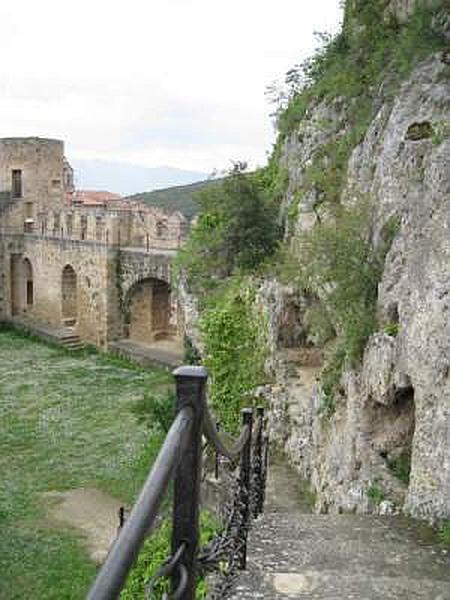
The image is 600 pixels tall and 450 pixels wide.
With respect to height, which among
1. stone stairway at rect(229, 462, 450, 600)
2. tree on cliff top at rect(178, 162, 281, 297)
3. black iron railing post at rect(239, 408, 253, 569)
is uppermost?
tree on cliff top at rect(178, 162, 281, 297)

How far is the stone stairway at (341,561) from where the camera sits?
12.3ft

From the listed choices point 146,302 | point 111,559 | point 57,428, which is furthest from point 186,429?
point 146,302

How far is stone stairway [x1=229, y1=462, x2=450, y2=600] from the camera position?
12.3 ft

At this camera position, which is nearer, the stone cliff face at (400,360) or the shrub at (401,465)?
the stone cliff face at (400,360)

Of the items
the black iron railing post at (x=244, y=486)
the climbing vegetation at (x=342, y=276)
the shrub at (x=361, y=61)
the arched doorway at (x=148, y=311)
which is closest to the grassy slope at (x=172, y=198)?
the arched doorway at (x=148, y=311)

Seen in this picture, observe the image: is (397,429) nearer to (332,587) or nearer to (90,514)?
(332,587)

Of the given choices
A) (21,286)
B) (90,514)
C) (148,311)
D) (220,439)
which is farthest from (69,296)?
(220,439)

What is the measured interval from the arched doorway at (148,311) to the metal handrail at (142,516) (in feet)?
69.0

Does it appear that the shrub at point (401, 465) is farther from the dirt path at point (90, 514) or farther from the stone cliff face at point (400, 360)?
the dirt path at point (90, 514)

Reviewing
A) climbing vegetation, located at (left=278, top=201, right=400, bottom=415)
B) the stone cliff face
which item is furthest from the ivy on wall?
climbing vegetation, located at (left=278, top=201, right=400, bottom=415)

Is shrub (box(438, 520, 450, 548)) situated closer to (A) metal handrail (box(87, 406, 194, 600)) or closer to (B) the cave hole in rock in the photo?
(B) the cave hole in rock

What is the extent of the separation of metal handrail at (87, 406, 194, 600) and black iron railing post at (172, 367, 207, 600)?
1.5 inches

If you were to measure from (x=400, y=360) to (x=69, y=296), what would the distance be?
20954mm

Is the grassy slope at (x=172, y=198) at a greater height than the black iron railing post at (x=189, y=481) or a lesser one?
greater
